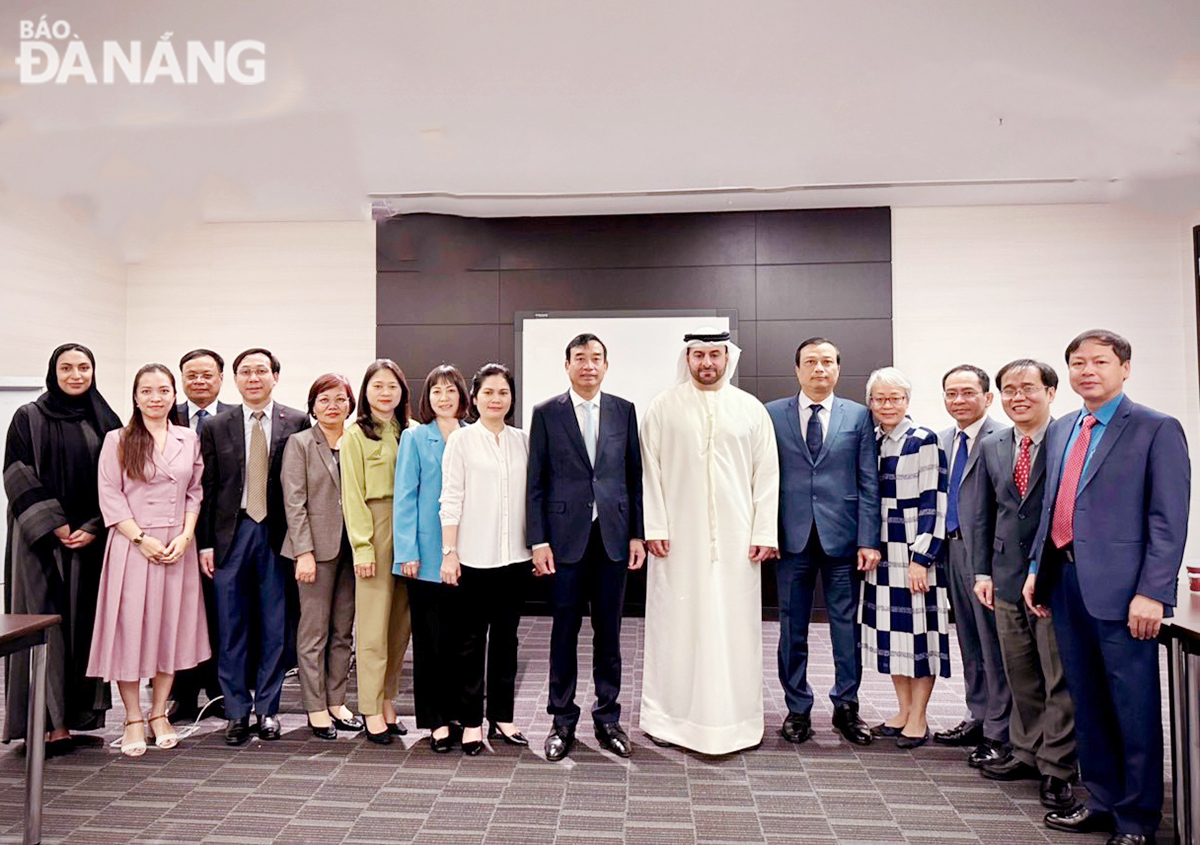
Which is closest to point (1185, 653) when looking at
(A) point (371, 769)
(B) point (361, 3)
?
(A) point (371, 769)

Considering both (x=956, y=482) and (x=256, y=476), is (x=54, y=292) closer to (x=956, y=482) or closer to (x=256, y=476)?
(x=256, y=476)

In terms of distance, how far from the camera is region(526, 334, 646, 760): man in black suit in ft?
10.5

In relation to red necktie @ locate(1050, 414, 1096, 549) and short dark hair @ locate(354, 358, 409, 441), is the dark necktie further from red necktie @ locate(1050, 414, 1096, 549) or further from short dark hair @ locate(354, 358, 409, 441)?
red necktie @ locate(1050, 414, 1096, 549)

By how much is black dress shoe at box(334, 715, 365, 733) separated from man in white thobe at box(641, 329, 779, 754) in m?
1.31

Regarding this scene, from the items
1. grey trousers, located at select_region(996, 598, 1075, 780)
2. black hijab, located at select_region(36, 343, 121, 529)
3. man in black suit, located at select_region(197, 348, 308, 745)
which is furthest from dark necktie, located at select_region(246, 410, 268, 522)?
grey trousers, located at select_region(996, 598, 1075, 780)

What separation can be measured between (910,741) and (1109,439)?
1.62 meters

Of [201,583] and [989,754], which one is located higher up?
[201,583]

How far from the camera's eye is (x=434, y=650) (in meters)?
3.24

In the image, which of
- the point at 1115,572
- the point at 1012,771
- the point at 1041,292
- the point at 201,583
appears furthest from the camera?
the point at 1041,292

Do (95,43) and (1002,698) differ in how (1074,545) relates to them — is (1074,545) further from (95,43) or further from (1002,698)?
(95,43)

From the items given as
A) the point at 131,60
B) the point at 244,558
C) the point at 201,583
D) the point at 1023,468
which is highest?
the point at 131,60

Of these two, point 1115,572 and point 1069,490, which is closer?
point 1115,572

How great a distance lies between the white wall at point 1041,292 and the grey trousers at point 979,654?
2.78 m

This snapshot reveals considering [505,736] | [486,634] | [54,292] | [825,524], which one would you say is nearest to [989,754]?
[825,524]
